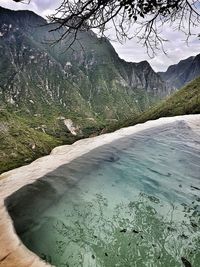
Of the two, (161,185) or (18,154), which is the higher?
(161,185)

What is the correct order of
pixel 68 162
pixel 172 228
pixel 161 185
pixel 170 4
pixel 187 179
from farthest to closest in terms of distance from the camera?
pixel 68 162
pixel 187 179
pixel 161 185
pixel 172 228
pixel 170 4

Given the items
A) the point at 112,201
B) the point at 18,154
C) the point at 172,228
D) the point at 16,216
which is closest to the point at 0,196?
the point at 16,216

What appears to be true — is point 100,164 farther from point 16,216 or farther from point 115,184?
point 16,216

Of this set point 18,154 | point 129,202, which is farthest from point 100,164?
point 18,154

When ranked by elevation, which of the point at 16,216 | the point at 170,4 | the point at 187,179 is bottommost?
the point at 187,179

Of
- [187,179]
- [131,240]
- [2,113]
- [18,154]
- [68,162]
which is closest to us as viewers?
[131,240]

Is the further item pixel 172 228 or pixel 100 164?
pixel 100 164

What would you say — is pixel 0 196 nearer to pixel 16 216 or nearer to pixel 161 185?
pixel 16 216
